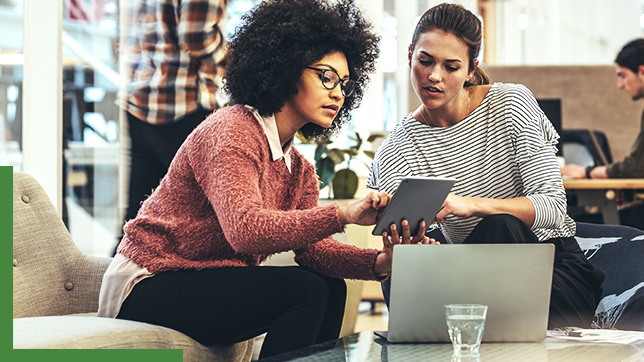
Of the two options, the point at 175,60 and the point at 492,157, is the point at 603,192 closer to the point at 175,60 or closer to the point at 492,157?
the point at 492,157

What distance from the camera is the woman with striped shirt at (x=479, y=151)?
1.35 metres

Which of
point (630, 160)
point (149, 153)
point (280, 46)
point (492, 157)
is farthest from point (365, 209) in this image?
point (630, 160)

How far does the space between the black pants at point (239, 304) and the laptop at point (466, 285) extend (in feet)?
0.57

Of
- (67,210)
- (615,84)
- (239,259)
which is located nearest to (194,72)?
(67,210)

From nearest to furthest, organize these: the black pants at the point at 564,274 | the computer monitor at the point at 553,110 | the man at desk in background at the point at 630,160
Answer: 1. the black pants at the point at 564,274
2. the man at desk in background at the point at 630,160
3. the computer monitor at the point at 553,110

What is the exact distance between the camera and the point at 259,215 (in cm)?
107

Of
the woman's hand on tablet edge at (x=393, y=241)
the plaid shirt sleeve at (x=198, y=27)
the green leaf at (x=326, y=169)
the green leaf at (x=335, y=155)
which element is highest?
the plaid shirt sleeve at (x=198, y=27)

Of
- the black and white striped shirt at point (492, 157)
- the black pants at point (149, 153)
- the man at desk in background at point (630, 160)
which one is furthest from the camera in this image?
the man at desk in background at point (630, 160)

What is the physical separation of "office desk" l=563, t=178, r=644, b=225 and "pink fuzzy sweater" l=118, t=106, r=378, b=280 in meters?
1.68

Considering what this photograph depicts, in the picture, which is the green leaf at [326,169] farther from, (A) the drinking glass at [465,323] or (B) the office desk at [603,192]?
(A) the drinking glass at [465,323]

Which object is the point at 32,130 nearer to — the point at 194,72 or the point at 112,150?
the point at 112,150

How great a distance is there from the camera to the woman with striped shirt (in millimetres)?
1354

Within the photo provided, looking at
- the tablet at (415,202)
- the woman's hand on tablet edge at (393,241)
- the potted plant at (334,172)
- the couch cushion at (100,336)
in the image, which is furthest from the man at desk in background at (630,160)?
the couch cushion at (100,336)

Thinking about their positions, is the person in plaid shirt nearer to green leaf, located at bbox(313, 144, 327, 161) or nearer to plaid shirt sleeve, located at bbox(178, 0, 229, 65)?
plaid shirt sleeve, located at bbox(178, 0, 229, 65)
